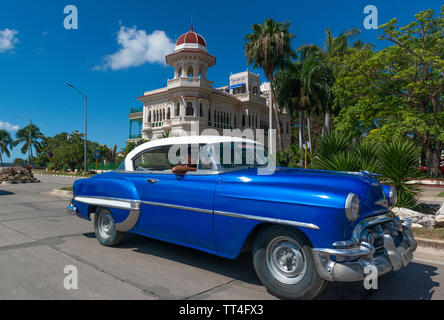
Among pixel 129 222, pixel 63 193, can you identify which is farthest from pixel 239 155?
pixel 63 193

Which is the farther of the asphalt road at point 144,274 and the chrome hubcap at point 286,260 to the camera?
the asphalt road at point 144,274

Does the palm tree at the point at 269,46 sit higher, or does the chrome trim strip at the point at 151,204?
the palm tree at the point at 269,46

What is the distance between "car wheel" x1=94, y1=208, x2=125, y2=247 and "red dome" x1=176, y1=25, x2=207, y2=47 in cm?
3356

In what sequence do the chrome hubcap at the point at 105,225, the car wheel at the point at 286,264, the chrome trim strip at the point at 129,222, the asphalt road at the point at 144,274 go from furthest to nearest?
the chrome hubcap at the point at 105,225, the chrome trim strip at the point at 129,222, the asphalt road at the point at 144,274, the car wheel at the point at 286,264

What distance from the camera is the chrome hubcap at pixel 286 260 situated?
9.58ft

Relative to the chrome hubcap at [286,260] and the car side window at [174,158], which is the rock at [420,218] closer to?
the chrome hubcap at [286,260]

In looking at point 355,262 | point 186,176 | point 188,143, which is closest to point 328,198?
point 355,262

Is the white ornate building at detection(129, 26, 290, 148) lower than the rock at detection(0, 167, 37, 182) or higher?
higher

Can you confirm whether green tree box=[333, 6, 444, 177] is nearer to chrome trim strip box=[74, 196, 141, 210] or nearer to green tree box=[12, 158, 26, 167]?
chrome trim strip box=[74, 196, 141, 210]

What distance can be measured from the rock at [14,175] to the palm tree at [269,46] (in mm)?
21014

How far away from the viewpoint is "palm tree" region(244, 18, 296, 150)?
26.6 meters

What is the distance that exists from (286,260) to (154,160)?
2.71m

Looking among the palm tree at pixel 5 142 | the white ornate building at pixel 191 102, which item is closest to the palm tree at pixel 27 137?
the palm tree at pixel 5 142

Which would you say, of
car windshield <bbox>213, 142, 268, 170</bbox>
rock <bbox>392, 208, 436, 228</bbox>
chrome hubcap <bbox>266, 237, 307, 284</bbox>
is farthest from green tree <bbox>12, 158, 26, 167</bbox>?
chrome hubcap <bbox>266, 237, 307, 284</bbox>
